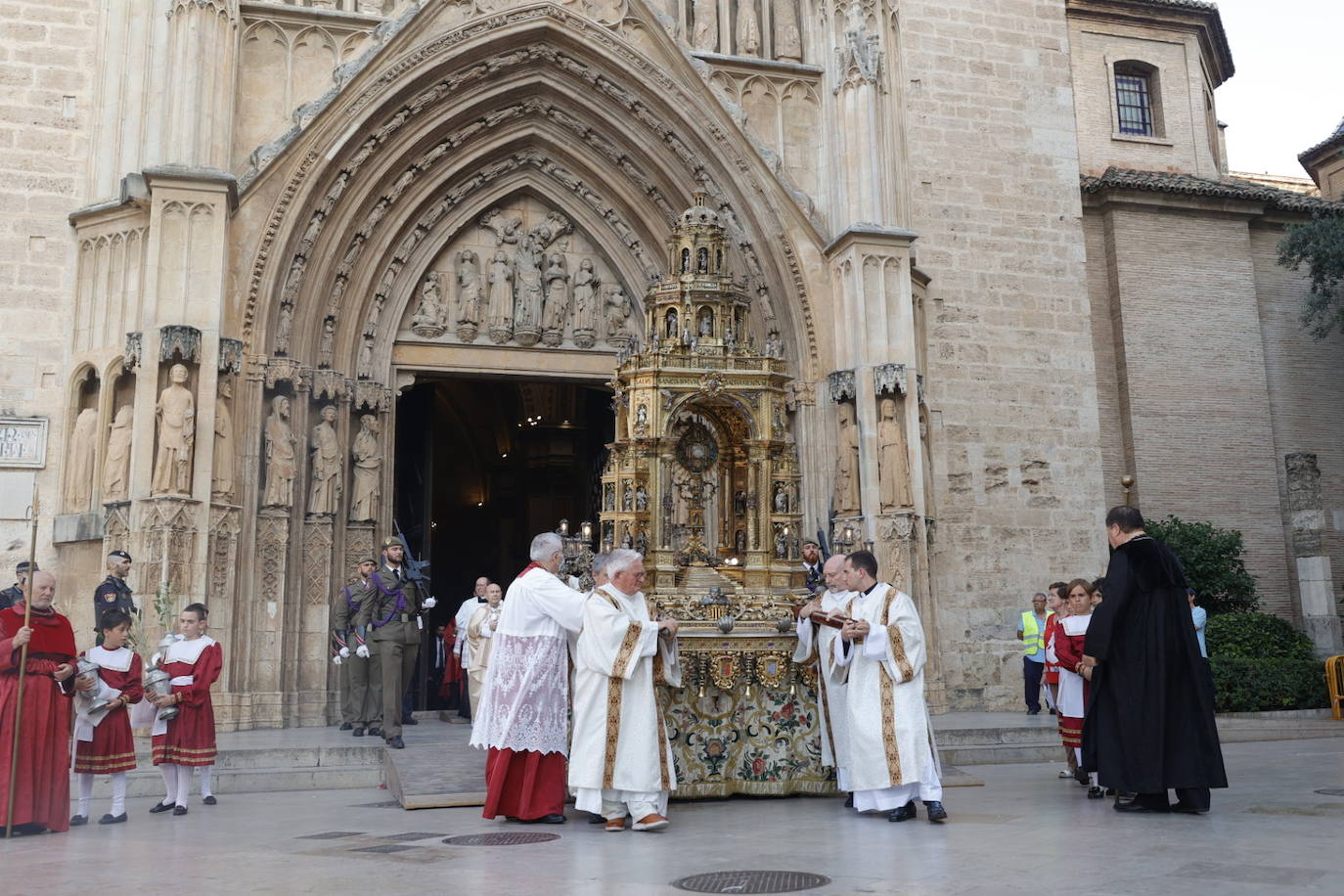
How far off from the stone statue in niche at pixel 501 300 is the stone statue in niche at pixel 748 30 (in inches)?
161

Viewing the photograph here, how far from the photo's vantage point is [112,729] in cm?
812

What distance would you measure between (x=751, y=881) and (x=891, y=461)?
939 cm

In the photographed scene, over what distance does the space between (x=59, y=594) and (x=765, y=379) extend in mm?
8415

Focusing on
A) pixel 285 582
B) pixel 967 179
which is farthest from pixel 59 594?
pixel 967 179

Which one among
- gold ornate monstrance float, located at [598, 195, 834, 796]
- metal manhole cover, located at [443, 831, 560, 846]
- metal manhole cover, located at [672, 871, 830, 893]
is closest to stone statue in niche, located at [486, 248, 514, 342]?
gold ornate monstrance float, located at [598, 195, 834, 796]

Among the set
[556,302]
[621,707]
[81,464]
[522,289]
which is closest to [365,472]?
[81,464]

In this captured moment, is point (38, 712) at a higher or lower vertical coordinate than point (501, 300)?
lower

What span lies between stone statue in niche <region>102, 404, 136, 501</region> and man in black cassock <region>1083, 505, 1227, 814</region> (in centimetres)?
968

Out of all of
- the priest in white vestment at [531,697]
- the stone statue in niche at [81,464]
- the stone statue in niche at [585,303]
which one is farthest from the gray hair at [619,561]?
the stone statue in niche at [585,303]

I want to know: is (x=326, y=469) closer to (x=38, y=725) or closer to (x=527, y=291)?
(x=527, y=291)

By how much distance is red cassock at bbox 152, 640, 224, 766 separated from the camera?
8.38 meters

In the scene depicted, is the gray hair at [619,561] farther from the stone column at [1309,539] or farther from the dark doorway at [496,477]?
the stone column at [1309,539]

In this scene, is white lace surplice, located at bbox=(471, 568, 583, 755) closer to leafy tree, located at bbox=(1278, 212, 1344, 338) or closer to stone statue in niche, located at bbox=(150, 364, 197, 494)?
stone statue in niche, located at bbox=(150, 364, 197, 494)

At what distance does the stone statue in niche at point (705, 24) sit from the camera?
15.7 meters
